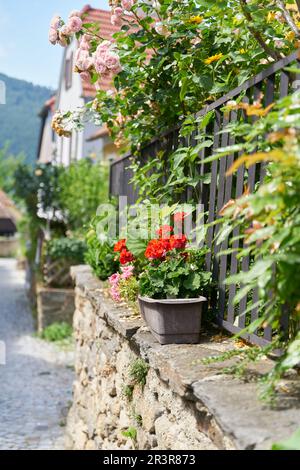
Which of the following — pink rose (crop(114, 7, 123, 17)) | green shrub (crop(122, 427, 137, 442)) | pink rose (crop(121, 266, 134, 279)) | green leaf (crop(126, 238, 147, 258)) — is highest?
pink rose (crop(114, 7, 123, 17))

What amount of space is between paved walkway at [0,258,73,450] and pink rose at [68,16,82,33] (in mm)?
3846

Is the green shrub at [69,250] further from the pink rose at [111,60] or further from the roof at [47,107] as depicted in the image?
the roof at [47,107]

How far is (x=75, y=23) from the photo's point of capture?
11.9 ft

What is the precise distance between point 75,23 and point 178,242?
5.29ft

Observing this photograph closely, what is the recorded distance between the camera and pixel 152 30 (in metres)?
3.42

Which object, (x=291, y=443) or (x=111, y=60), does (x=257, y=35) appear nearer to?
(x=111, y=60)

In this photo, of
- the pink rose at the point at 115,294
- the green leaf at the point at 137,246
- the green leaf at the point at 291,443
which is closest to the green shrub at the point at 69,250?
the pink rose at the point at 115,294

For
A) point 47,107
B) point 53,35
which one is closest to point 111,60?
point 53,35

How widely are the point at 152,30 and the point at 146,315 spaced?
162 centimetres

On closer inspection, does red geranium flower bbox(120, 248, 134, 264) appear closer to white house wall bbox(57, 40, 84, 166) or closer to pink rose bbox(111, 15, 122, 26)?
pink rose bbox(111, 15, 122, 26)

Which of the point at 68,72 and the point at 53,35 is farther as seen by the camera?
the point at 68,72

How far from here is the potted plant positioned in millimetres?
2592

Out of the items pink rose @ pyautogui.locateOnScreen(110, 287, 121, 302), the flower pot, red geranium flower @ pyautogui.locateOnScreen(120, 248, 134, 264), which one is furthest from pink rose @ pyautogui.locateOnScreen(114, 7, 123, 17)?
the flower pot
